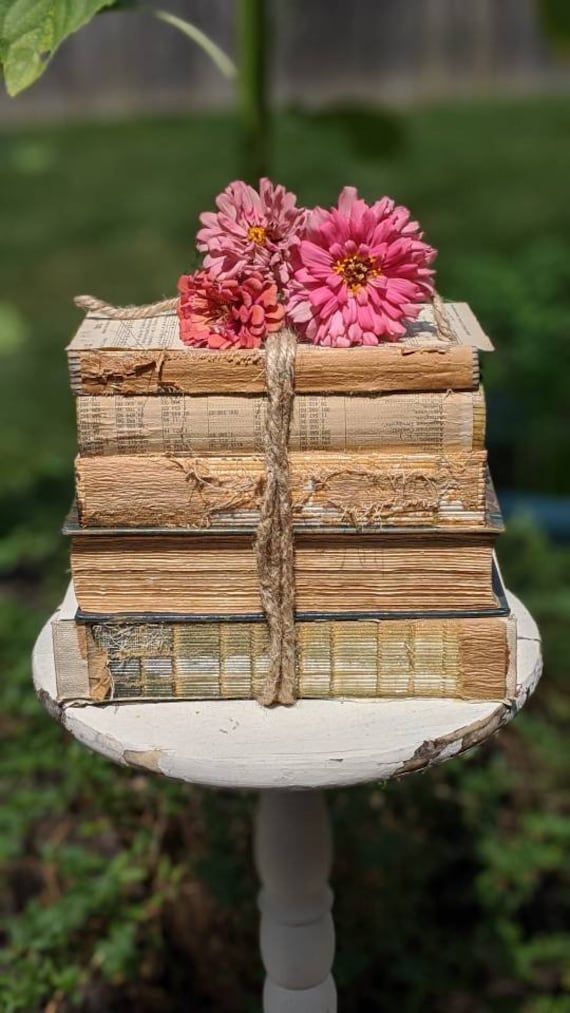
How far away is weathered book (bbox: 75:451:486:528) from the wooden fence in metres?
5.93

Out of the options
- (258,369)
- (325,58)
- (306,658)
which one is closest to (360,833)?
(306,658)

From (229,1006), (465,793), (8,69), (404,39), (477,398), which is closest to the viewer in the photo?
(477,398)

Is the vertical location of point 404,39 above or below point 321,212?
above

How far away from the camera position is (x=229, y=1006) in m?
1.98

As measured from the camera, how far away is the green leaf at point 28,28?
1.30 m

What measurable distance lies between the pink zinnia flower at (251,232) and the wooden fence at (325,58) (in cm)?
578

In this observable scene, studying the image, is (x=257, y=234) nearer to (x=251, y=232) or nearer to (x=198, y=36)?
(x=251, y=232)

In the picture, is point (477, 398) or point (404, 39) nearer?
point (477, 398)

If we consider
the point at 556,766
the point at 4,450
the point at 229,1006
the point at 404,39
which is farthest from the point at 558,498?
the point at 404,39

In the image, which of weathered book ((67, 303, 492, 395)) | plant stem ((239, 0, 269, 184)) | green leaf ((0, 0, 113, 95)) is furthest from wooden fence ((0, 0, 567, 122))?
weathered book ((67, 303, 492, 395))

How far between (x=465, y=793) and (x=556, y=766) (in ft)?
0.82

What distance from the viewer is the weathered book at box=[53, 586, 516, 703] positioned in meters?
1.18

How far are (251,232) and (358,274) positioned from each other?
113 mm

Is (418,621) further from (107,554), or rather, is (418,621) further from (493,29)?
(493,29)
